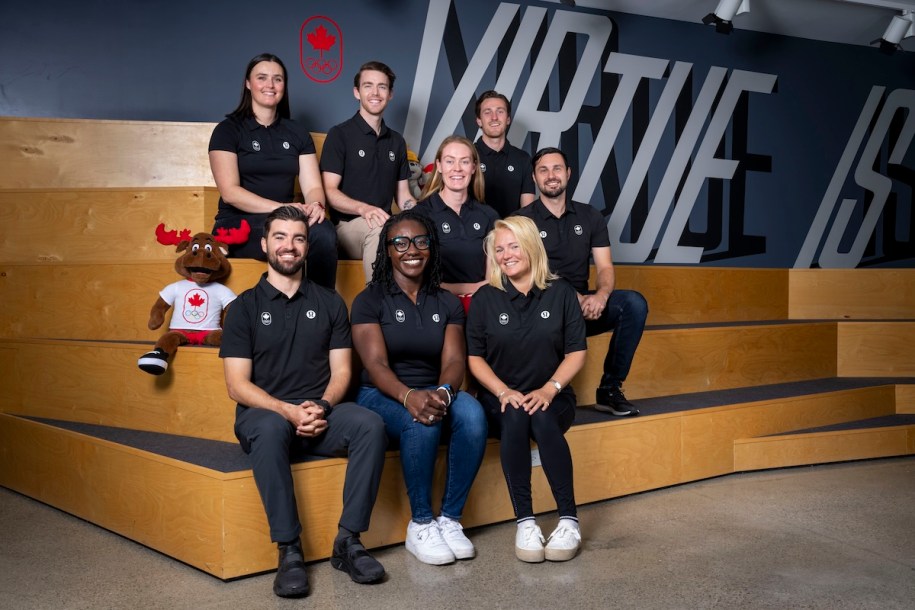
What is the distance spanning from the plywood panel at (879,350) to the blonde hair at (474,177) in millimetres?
2516

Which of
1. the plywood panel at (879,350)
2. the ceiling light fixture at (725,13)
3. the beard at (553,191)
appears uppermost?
the ceiling light fixture at (725,13)

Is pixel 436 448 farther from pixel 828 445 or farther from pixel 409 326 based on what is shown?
pixel 828 445

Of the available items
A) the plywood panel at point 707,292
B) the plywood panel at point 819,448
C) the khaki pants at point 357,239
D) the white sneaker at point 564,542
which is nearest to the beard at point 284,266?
the khaki pants at point 357,239

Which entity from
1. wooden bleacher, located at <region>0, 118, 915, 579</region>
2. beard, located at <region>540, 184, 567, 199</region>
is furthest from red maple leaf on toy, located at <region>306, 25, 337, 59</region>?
beard, located at <region>540, 184, 567, 199</region>

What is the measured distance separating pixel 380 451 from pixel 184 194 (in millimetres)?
1932

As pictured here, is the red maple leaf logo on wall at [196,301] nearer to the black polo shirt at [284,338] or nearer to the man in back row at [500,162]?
the black polo shirt at [284,338]

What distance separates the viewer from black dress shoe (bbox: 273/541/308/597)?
2.45 metres

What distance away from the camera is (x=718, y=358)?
4.50 metres

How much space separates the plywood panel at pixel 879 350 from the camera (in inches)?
200

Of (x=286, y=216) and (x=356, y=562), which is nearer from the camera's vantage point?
(x=356, y=562)

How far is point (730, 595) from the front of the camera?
8.07ft

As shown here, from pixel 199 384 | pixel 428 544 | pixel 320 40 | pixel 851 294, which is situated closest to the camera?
pixel 428 544

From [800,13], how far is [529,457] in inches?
176

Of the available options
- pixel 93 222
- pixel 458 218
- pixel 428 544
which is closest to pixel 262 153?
pixel 458 218
